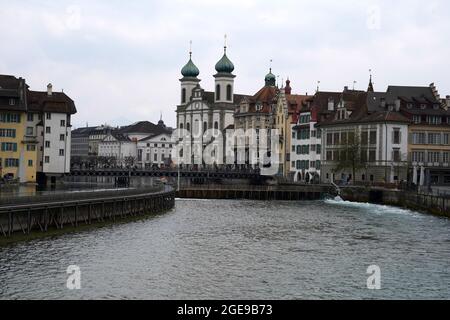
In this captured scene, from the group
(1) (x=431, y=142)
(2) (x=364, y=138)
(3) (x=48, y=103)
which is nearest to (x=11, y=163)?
(3) (x=48, y=103)

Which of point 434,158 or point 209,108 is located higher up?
point 209,108

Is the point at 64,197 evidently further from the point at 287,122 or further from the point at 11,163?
the point at 287,122

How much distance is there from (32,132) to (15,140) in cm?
829

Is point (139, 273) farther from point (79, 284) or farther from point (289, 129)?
point (289, 129)

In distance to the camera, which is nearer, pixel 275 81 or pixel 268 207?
pixel 268 207

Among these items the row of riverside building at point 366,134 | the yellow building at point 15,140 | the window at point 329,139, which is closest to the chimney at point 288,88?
the row of riverside building at point 366,134

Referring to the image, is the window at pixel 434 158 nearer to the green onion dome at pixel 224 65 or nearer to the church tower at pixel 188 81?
the green onion dome at pixel 224 65

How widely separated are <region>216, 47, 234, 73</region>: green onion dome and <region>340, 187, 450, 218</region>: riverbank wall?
81185 millimetres

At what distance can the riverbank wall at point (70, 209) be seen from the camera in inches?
2100

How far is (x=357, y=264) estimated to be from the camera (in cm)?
4553

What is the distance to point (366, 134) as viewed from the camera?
120m

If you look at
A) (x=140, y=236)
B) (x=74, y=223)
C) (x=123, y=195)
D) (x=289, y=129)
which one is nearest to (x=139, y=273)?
(x=140, y=236)
